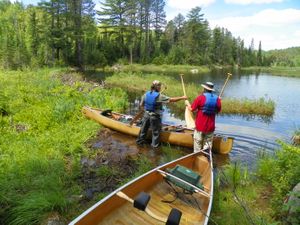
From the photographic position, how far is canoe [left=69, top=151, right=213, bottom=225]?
4.04 metres

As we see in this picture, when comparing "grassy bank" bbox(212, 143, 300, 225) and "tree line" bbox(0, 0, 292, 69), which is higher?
"tree line" bbox(0, 0, 292, 69)

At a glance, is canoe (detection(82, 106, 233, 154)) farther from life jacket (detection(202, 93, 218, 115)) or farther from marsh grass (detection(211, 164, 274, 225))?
marsh grass (detection(211, 164, 274, 225))

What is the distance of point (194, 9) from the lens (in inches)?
2549

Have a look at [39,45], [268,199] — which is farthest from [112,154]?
[39,45]

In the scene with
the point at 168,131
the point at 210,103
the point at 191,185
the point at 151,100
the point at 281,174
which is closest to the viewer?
the point at 191,185

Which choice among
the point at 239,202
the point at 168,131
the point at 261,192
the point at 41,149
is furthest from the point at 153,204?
the point at 168,131

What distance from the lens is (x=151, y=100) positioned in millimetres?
8586

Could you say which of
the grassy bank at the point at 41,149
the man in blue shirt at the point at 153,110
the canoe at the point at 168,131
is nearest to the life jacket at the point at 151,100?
the man in blue shirt at the point at 153,110

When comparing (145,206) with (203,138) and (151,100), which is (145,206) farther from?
(151,100)

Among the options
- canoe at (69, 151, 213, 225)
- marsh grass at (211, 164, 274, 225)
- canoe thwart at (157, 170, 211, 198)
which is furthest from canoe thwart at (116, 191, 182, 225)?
marsh grass at (211, 164, 274, 225)

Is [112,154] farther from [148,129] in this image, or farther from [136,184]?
[136,184]

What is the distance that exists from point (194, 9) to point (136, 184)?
215 feet

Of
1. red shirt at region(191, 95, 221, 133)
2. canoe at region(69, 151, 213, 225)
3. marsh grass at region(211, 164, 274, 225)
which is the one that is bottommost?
marsh grass at region(211, 164, 274, 225)

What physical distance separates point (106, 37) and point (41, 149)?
159 ft
